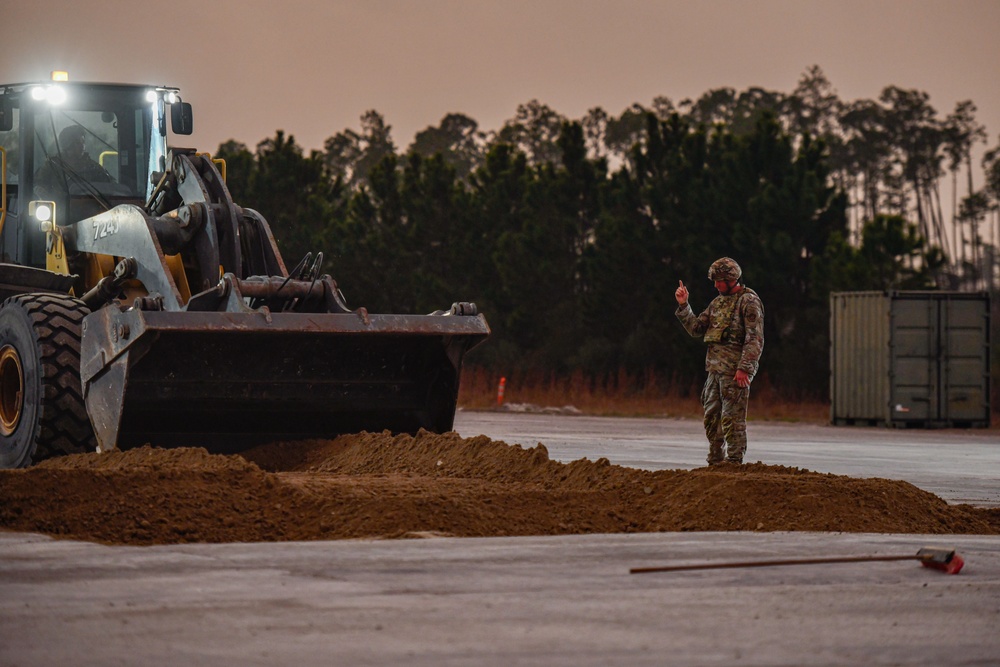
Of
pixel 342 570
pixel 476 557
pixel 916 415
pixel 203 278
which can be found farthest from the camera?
pixel 916 415

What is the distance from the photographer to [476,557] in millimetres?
8523

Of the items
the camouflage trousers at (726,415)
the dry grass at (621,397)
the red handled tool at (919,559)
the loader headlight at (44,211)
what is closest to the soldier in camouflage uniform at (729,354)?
the camouflage trousers at (726,415)

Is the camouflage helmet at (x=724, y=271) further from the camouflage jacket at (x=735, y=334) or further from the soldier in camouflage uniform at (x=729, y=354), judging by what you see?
the camouflage jacket at (x=735, y=334)

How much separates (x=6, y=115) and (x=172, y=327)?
3.64 m

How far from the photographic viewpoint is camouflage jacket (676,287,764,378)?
1273 centimetres

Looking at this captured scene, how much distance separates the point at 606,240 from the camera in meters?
41.1

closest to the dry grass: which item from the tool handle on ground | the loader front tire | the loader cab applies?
the loader cab

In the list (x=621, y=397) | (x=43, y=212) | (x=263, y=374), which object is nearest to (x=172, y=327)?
(x=263, y=374)

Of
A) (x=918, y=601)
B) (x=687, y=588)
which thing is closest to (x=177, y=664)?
(x=687, y=588)

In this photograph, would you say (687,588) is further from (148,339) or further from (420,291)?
(420,291)

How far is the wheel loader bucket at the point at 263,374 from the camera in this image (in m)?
11.4

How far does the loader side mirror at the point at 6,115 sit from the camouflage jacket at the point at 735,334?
20.3 ft

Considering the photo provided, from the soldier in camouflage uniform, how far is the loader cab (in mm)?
5056

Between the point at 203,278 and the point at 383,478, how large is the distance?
2587 millimetres
